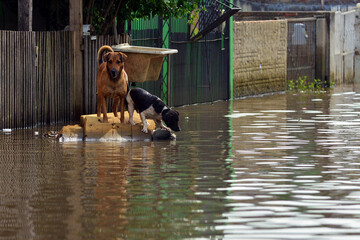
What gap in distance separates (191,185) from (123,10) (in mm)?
11352

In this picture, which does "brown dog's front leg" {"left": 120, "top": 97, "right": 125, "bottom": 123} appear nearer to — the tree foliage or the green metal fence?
the tree foliage

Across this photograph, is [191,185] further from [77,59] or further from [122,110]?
[77,59]

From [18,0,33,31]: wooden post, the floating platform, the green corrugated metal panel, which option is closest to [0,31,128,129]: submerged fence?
[18,0,33,31]: wooden post

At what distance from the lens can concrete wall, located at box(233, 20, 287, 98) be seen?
3061cm

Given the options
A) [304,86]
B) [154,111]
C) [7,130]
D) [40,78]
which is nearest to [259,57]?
[304,86]

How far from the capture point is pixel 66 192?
11477 millimetres

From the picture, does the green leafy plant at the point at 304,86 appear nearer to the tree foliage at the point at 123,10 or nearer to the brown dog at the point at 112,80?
the tree foliage at the point at 123,10

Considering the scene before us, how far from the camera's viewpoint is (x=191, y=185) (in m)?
12.0

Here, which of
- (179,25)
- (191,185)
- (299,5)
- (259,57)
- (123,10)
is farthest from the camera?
(299,5)

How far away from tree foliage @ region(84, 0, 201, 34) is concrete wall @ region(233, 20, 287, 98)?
682 cm

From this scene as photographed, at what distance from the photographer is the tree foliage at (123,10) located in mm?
22203

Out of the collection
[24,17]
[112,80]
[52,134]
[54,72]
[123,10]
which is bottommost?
[52,134]

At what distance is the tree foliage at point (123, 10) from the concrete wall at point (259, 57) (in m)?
6.82

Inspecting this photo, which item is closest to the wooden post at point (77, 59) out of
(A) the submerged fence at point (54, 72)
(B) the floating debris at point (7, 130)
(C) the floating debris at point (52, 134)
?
(A) the submerged fence at point (54, 72)
